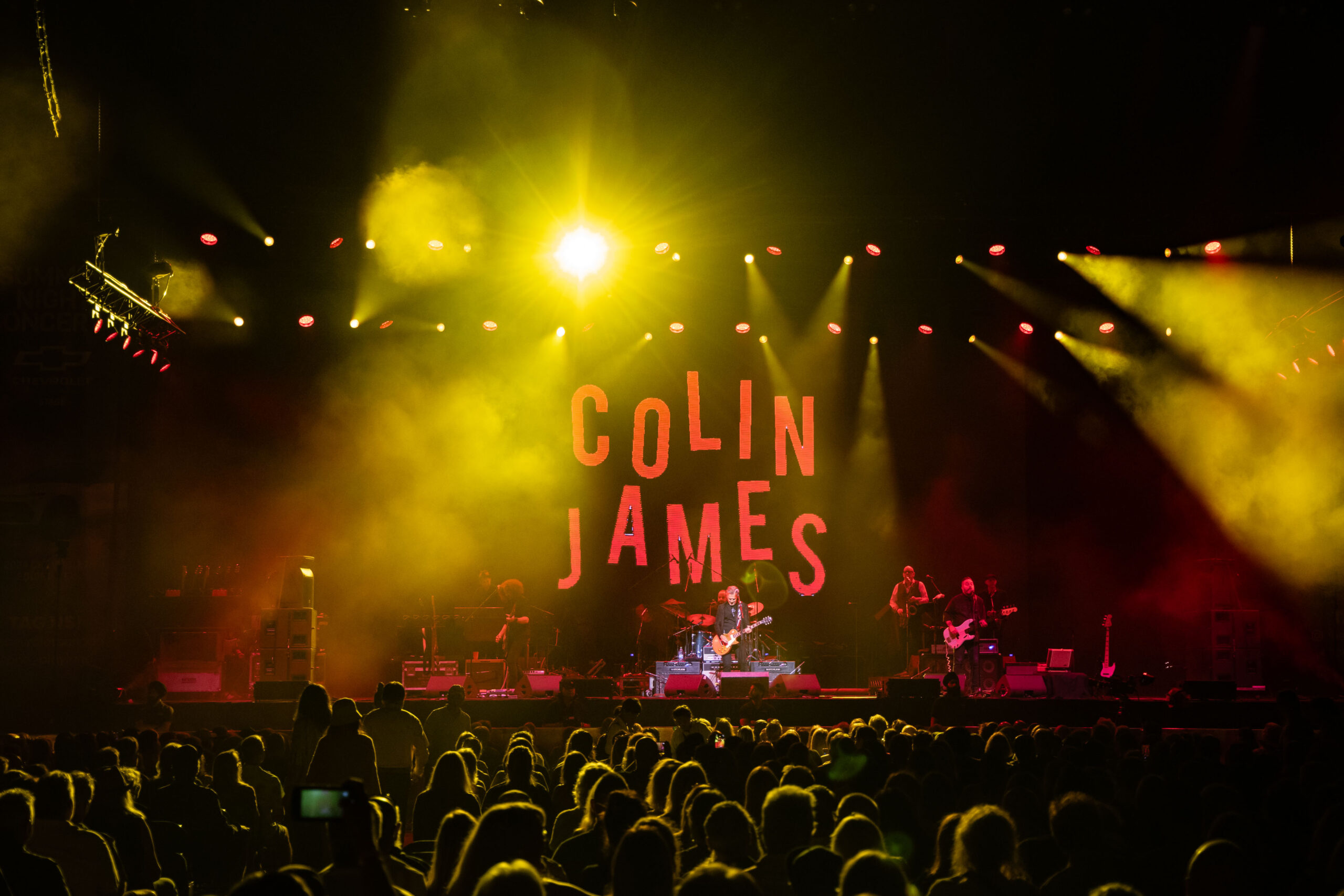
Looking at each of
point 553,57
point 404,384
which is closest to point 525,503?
point 404,384

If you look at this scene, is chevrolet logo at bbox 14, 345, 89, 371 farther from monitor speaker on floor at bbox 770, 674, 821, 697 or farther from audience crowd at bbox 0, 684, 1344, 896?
monitor speaker on floor at bbox 770, 674, 821, 697

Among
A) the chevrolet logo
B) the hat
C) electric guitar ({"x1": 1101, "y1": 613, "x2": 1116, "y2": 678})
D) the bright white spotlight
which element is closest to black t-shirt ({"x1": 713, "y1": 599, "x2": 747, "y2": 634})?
electric guitar ({"x1": 1101, "y1": 613, "x2": 1116, "y2": 678})

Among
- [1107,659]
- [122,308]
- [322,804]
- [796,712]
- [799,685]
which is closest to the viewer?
[322,804]

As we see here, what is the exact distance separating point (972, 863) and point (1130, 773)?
9.39ft

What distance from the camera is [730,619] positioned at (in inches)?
623

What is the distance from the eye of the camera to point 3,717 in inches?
487

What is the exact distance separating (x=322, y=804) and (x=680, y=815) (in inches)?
102

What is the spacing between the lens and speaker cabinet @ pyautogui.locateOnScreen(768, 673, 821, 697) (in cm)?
1413

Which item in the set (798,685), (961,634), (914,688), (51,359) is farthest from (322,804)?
(51,359)

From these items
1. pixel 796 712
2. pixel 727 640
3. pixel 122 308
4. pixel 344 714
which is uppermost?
pixel 122 308

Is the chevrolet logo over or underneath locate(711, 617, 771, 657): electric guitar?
over

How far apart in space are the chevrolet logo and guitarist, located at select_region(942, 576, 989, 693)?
41.1 ft

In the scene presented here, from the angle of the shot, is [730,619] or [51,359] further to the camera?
[730,619]

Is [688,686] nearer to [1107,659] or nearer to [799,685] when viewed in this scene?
[799,685]
